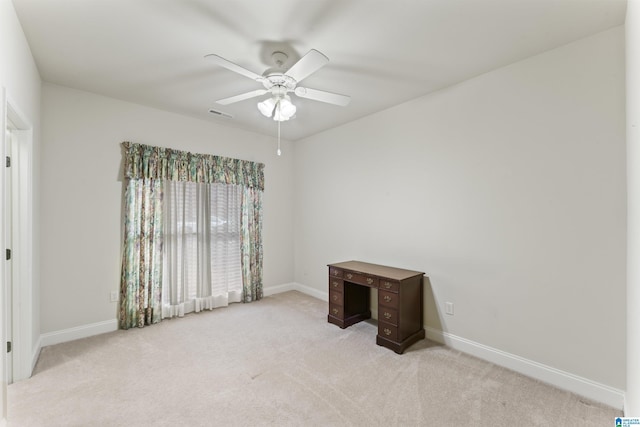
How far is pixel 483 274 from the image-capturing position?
2.76 m

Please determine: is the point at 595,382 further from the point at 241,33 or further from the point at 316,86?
the point at 241,33

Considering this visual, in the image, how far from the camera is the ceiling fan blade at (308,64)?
1865mm

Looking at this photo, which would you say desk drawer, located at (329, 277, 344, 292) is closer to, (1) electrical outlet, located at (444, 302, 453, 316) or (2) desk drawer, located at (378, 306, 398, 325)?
(2) desk drawer, located at (378, 306, 398, 325)

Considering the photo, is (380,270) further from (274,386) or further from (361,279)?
(274,386)

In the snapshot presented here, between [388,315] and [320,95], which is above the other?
[320,95]

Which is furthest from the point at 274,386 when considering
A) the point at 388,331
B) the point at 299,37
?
the point at 299,37

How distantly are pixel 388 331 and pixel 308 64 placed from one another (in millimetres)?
2583

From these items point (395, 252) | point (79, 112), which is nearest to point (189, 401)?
point (395, 252)

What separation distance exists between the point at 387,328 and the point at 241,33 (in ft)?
9.75

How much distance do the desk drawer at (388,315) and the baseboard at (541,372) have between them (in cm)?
57

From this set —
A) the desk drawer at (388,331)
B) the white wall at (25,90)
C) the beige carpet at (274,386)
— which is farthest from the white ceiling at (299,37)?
the beige carpet at (274,386)

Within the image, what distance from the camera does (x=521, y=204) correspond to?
2525 mm

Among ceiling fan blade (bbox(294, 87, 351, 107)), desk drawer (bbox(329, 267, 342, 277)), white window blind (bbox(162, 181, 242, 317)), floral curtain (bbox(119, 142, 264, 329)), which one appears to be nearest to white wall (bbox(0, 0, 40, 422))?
floral curtain (bbox(119, 142, 264, 329))

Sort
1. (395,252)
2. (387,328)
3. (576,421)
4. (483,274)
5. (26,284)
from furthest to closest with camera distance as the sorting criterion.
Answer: (395,252) → (387,328) → (483,274) → (26,284) → (576,421)
